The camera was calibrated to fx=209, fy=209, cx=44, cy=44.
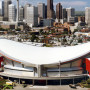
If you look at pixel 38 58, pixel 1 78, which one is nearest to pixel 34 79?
pixel 38 58

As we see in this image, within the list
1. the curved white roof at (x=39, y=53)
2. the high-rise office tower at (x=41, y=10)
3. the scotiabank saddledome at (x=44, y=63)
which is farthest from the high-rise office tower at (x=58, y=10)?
the scotiabank saddledome at (x=44, y=63)

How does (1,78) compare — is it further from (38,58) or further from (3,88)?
(38,58)

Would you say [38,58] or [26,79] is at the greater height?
[38,58]

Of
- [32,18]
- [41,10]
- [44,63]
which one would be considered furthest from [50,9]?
[44,63]

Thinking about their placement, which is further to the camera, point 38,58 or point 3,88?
point 38,58

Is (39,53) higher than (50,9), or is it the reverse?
(50,9)

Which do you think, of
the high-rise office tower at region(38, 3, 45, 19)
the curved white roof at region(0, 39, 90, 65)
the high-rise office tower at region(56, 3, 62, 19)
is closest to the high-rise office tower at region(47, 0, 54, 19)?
the high-rise office tower at region(56, 3, 62, 19)

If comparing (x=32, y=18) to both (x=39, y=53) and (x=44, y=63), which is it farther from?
(x=44, y=63)
